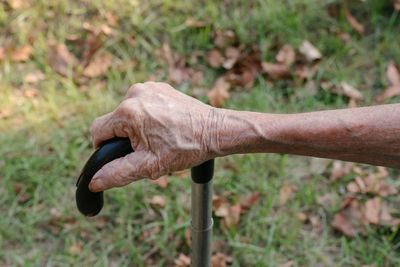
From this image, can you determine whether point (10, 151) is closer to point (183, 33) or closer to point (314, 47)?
point (183, 33)

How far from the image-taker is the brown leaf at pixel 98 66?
3.16 metres

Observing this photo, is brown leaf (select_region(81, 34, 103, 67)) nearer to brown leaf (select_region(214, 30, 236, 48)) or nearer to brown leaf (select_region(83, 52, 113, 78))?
brown leaf (select_region(83, 52, 113, 78))

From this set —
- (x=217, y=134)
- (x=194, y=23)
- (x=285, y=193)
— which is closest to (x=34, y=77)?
(x=194, y=23)

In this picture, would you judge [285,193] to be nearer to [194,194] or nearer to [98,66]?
[194,194]

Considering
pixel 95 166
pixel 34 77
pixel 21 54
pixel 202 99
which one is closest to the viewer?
pixel 95 166

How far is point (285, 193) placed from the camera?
2.40 metres

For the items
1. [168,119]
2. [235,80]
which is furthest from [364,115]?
[235,80]

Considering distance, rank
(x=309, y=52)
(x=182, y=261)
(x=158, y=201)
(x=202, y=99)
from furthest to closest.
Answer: (x=309, y=52) → (x=202, y=99) → (x=158, y=201) → (x=182, y=261)

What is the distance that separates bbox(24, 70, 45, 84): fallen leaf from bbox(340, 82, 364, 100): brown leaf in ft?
7.24

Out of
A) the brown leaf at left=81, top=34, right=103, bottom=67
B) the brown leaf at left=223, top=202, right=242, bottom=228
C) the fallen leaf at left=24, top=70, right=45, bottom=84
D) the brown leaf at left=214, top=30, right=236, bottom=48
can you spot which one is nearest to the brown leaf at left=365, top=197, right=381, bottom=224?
the brown leaf at left=223, top=202, right=242, bottom=228

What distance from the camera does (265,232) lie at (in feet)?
7.43

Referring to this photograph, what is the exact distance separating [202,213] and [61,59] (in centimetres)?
223

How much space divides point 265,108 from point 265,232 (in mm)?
886

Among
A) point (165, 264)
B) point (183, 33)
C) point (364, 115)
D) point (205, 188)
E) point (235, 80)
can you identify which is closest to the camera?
point (364, 115)
